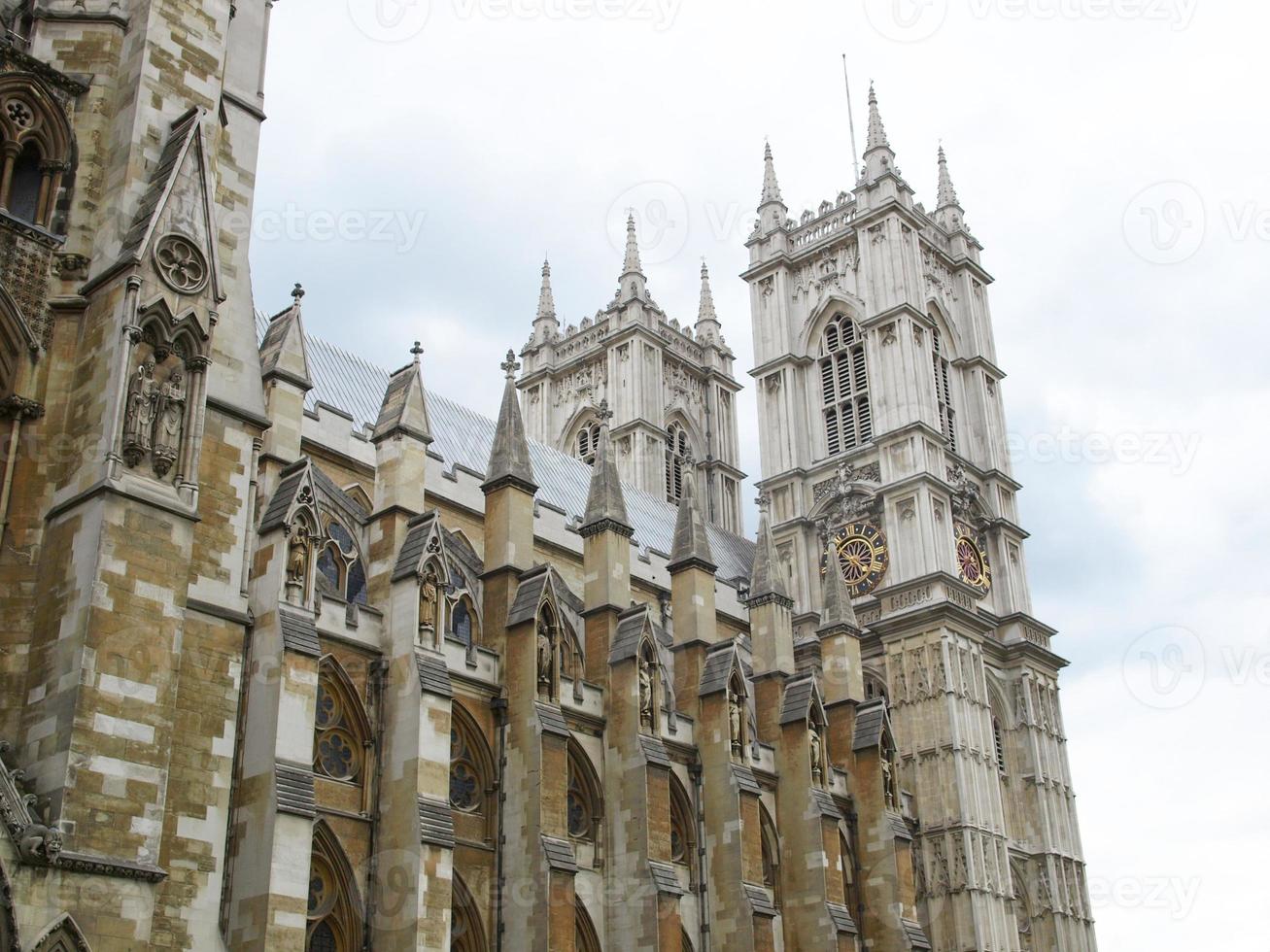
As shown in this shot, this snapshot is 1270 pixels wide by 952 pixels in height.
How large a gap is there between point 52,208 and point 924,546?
99.6 feet

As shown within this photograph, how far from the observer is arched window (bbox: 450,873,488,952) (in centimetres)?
2566

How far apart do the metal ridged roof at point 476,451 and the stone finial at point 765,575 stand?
145 inches

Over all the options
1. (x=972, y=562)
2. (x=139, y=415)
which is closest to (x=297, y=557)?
(x=139, y=415)

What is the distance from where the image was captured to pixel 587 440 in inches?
2061

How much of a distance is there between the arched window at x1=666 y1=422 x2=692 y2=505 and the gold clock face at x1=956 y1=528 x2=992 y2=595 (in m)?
12.0

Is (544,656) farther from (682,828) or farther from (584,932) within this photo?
(682,828)

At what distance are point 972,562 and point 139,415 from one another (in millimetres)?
33139

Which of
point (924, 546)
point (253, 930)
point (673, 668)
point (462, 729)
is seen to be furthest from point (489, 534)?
point (924, 546)

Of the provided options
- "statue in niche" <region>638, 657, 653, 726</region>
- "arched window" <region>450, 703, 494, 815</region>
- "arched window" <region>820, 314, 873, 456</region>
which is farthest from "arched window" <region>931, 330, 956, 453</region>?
"arched window" <region>450, 703, 494, 815</region>

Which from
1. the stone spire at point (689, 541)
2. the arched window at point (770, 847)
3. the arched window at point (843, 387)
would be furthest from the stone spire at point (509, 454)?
the arched window at point (843, 387)

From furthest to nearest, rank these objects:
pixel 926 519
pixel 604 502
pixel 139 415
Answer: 1. pixel 926 519
2. pixel 604 502
3. pixel 139 415

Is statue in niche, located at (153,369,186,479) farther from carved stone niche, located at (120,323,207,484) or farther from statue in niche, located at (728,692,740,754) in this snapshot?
statue in niche, located at (728,692,740,754)

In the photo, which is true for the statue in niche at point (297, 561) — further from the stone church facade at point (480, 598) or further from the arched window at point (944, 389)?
the arched window at point (944, 389)

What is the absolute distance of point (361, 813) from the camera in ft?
78.5
